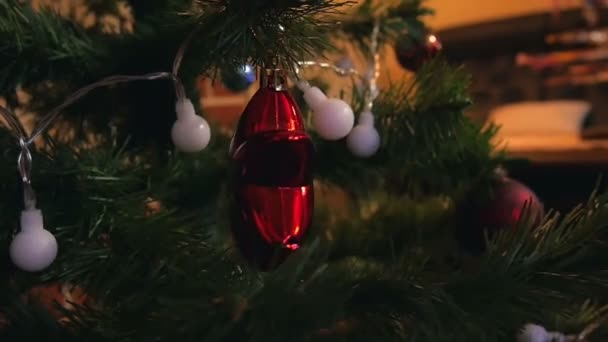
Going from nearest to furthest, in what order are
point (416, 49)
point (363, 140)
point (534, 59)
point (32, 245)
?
point (32, 245)
point (363, 140)
point (416, 49)
point (534, 59)

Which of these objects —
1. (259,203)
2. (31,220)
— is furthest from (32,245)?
(259,203)

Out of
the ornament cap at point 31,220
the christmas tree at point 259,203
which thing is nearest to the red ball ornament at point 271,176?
the christmas tree at point 259,203

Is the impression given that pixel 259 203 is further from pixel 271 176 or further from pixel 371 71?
pixel 371 71

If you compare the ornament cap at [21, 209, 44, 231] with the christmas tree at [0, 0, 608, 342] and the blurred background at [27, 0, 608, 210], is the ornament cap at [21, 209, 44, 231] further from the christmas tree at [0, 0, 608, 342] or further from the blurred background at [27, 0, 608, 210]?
the blurred background at [27, 0, 608, 210]

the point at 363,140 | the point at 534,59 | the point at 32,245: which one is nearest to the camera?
the point at 32,245

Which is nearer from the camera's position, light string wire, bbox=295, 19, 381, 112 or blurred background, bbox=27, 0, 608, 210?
light string wire, bbox=295, 19, 381, 112

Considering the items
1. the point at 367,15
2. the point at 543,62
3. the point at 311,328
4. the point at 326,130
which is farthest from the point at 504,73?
the point at 311,328

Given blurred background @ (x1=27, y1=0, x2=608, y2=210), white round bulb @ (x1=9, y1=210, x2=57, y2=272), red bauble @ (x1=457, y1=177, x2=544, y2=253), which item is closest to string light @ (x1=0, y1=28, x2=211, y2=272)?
white round bulb @ (x1=9, y1=210, x2=57, y2=272)
